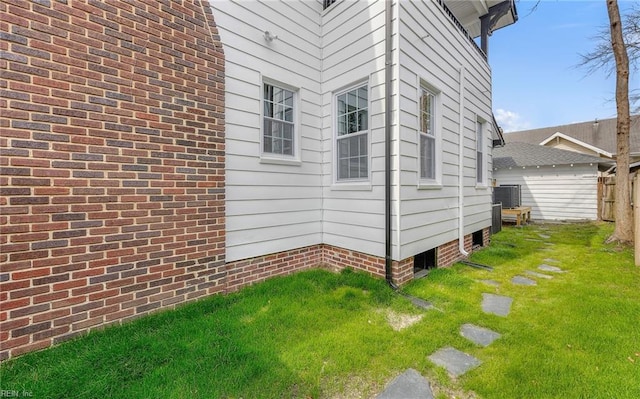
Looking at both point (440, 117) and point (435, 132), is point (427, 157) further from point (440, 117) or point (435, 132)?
point (440, 117)

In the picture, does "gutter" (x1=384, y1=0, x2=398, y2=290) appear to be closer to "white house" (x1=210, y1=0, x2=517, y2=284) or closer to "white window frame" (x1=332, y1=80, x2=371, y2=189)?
"white house" (x1=210, y1=0, x2=517, y2=284)

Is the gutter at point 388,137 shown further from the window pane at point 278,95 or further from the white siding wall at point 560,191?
the white siding wall at point 560,191

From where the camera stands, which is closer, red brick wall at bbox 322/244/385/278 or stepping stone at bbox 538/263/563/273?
red brick wall at bbox 322/244/385/278

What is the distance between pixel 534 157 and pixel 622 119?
23.4 feet

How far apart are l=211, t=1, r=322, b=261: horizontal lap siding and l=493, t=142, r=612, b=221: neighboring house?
41.3 ft

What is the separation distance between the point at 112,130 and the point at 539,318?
16.4ft

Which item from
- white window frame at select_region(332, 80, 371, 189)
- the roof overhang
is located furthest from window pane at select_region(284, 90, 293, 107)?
the roof overhang

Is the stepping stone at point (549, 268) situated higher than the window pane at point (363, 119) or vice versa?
the window pane at point (363, 119)

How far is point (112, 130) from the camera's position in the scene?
2688 mm

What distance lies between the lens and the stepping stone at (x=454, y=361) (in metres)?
2.17

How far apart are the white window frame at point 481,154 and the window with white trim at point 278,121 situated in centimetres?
496

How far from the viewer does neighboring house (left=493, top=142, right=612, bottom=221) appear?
11.3 metres

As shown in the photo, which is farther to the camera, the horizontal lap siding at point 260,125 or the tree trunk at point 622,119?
the tree trunk at point 622,119

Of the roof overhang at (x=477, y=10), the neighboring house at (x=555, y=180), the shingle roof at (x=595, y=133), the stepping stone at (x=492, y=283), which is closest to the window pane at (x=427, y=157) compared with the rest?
the stepping stone at (x=492, y=283)
